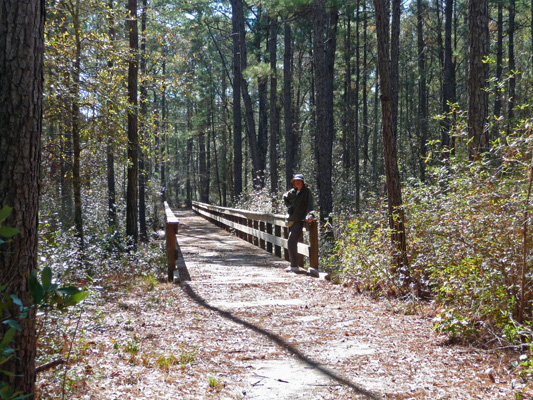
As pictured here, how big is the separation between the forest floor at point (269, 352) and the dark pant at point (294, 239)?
81.5 inches

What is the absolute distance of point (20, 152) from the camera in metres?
2.72

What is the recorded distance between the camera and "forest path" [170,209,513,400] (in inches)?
152

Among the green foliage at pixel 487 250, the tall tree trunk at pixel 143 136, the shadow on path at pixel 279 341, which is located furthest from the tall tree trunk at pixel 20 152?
the tall tree trunk at pixel 143 136

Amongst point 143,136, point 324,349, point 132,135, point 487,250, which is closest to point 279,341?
point 324,349

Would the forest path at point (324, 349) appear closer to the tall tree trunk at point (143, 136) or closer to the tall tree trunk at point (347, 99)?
the tall tree trunk at point (143, 136)

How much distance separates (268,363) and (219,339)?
93 centimetres

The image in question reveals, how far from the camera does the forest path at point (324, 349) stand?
385 centimetres

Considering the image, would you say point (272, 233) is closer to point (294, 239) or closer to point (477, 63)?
point (294, 239)

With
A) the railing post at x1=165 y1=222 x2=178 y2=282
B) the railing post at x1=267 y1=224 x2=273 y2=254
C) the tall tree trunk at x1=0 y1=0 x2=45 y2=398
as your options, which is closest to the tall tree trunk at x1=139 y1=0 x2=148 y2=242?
the railing post at x1=267 y1=224 x2=273 y2=254

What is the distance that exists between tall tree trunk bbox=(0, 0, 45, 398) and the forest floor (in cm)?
52

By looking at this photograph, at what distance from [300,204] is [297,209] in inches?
4.7

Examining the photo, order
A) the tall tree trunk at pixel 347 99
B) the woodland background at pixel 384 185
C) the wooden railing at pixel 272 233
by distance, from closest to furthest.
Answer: the woodland background at pixel 384 185
the wooden railing at pixel 272 233
the tall tree trunk at pixel 347 99

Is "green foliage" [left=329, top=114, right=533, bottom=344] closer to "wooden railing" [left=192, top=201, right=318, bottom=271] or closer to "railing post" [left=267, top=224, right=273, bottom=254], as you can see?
"wooden railing" [left=192, top=201, right=318, bottom=271]

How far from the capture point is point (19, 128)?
273cm
